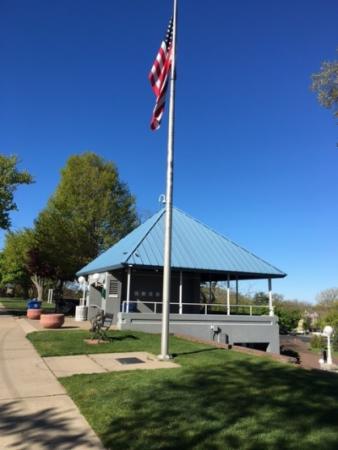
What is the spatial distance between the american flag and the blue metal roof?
8.52 m

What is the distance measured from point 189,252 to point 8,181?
1393 cm

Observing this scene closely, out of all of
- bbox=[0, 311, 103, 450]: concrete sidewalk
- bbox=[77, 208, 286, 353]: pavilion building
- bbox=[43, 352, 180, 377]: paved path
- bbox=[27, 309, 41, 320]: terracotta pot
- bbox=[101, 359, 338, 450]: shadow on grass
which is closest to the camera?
bbox=[101, 359, 338, 450]: shadow on grass

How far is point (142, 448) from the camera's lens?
4.73m

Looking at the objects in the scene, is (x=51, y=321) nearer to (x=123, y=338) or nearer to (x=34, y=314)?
(x=123, y=338)

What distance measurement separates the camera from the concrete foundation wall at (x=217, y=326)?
766 inches

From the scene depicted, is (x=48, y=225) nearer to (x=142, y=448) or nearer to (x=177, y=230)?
(x=177, y=230)

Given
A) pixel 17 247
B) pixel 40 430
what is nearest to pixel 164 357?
pixel 40 430

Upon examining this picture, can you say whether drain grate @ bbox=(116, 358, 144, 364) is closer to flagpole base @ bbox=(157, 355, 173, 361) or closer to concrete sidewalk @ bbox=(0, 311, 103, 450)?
flagpole base @ bbox=(157, 355, 173, 361)

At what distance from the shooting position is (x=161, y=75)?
1245 centimetres

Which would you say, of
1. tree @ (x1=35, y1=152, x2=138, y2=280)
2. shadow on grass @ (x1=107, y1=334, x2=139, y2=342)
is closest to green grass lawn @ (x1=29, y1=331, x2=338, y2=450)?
shadow on grass @ (x1=107, y1=334, x2=139, y2=342)

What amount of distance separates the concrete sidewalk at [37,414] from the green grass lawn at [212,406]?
20cm

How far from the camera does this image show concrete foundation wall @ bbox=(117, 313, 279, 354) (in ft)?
63.8

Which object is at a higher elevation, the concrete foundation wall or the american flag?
the american flag

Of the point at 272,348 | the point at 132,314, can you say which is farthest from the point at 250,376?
the point at 272,348
